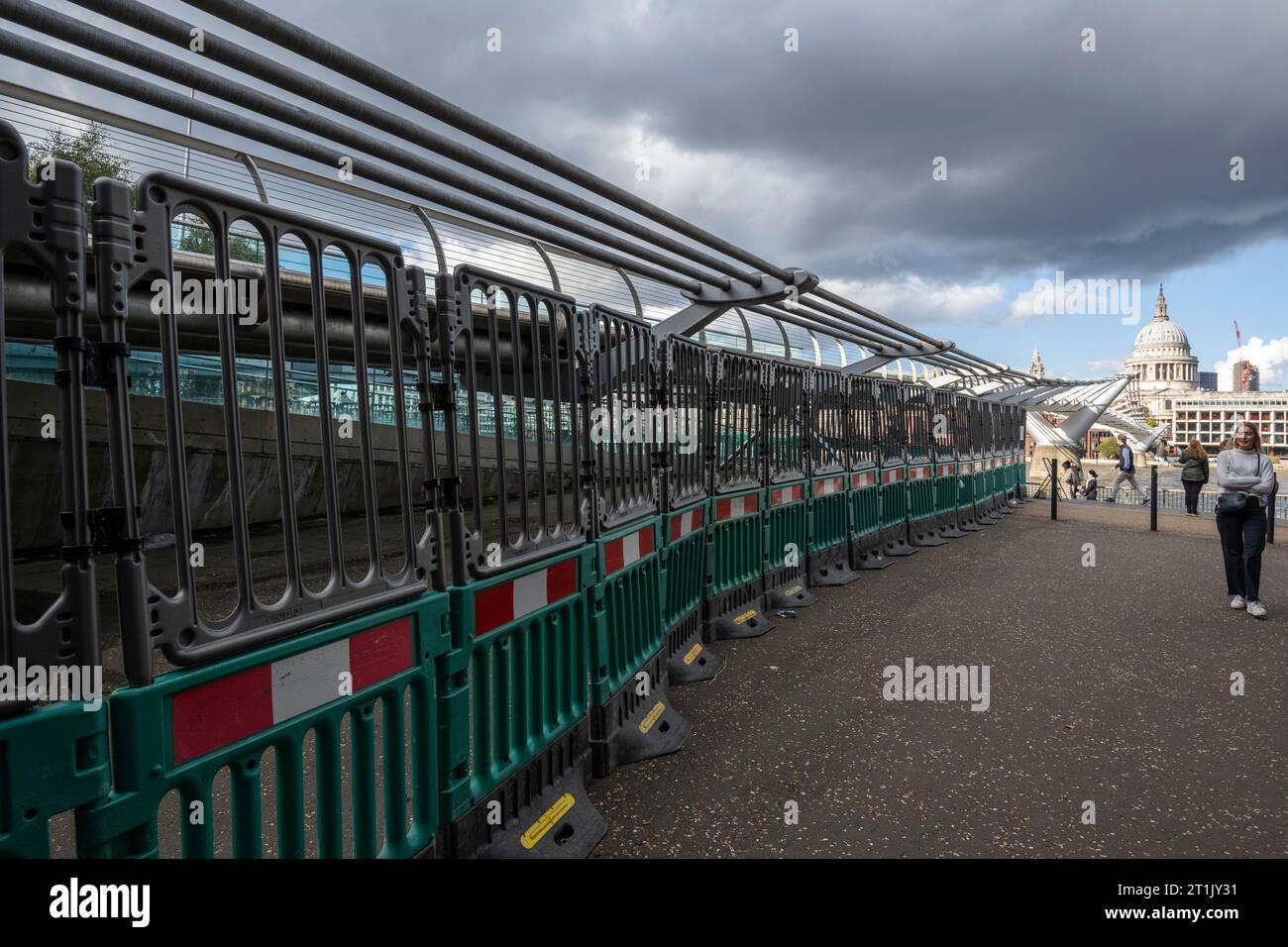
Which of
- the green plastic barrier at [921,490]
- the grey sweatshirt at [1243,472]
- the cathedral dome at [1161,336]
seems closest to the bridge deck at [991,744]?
the grey sweatshirt at [1243,472]

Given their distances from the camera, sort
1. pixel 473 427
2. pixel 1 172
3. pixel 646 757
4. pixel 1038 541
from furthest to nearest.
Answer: pixel 1038 541
pixel 646 757
pixel 473 427
pixel 1 172

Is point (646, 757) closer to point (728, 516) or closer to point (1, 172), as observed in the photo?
point (728, 516)

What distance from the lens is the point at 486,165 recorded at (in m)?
4.41

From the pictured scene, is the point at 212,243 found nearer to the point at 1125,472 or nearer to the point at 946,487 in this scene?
the point at 946,487

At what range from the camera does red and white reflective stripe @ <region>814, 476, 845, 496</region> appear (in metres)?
8.32

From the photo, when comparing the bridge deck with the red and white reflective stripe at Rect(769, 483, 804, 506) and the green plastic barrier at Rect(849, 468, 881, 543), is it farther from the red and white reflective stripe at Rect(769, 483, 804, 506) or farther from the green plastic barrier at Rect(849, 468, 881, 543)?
the green plastic barrier at Rect(849, 468, 881, 543)

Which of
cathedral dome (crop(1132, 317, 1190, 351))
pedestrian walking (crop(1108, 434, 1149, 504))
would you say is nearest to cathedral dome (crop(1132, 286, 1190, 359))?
cathedral dome (crop(1132, 317, 1190, 351))

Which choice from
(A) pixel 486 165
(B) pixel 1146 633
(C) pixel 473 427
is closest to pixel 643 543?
(C) pixel 473 427

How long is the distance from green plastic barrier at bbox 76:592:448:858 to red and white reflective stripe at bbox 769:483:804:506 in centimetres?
501

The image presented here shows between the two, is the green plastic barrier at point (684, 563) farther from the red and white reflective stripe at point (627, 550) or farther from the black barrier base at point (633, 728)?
the black barrier base at point (633, 728)

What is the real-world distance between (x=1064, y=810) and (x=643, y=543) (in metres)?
2.40

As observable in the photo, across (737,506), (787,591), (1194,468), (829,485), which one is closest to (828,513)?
(829,485)

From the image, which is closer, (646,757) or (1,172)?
(1,172)

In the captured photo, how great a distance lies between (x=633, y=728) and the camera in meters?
3.94
